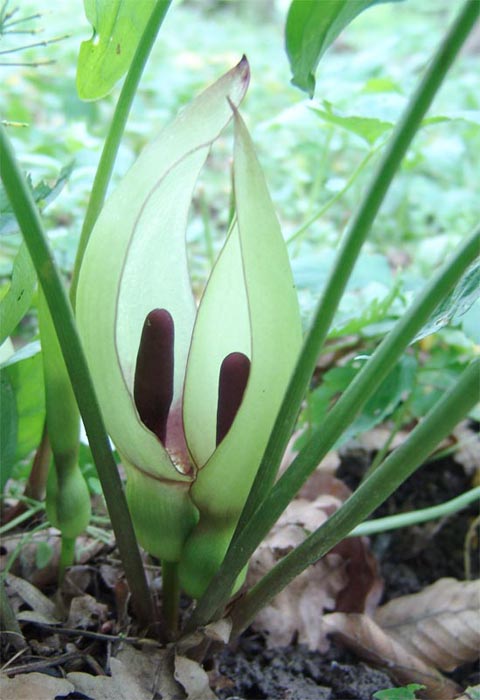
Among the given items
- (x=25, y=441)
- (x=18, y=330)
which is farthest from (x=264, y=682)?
(x=18, y=330)

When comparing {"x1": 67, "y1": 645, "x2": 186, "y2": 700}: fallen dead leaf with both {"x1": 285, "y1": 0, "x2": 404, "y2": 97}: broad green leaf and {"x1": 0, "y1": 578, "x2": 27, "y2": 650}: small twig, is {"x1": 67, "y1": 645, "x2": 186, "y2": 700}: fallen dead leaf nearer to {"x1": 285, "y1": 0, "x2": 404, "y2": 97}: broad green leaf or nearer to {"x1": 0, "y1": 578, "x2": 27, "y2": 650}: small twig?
{"x1": 0, "y1": 578, "x2": 27, "y2": 650}: small twig

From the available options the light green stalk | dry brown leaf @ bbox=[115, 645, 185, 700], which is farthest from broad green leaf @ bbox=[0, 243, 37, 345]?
dry brown leaf @ bbox=[115, 645, 185, 700]

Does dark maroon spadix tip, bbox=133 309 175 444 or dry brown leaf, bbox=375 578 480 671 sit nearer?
dark maroon spadix tip, bbox=133 309 175 444

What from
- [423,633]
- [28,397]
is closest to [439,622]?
[423,633]

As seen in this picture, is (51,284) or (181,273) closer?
(51,284)

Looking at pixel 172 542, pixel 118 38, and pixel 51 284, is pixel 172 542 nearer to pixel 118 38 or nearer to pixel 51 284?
pixel 51 284

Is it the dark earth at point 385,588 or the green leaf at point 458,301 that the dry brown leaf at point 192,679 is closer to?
the dark earth at point 385,588
